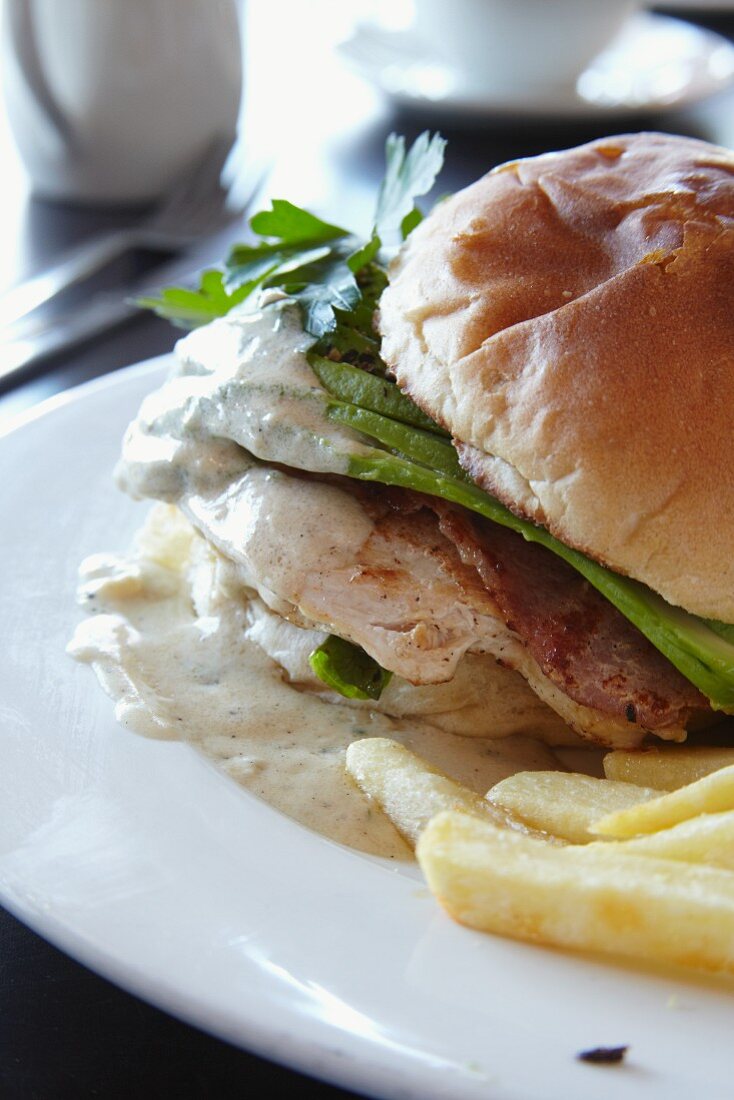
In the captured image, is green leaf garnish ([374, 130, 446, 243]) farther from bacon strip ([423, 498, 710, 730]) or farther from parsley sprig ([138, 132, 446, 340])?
bacon strip ([423, 498, 710, 730])

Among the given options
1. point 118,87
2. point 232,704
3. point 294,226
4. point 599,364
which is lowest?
point 232,704

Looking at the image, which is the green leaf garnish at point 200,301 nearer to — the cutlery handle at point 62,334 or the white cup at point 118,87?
the cutlery handle at point 62,334

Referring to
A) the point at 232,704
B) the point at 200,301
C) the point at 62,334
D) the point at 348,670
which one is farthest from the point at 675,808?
the point at 62,334

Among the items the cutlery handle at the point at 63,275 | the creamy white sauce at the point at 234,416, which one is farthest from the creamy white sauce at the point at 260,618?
the cutlery handle at the point at 63,275

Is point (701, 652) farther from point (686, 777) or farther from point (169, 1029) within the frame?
point (169, 1029)

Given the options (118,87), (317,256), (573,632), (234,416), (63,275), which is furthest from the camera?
(118,87)

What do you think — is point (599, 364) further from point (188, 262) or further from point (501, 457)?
point (188, 262)
